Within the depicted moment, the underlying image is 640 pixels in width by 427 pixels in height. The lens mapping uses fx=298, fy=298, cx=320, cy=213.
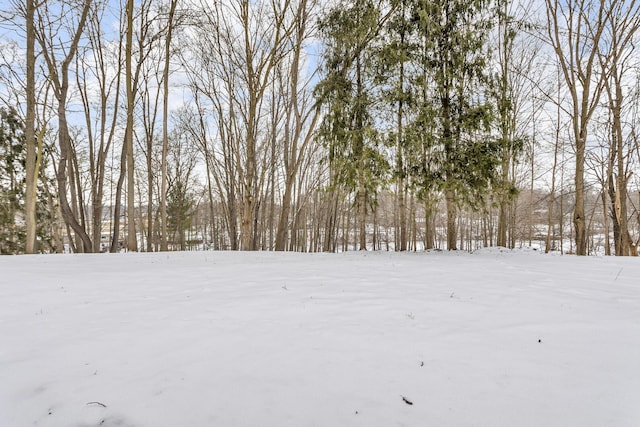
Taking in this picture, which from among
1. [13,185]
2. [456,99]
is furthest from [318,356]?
[13,185]

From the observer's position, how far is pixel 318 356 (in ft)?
5.60

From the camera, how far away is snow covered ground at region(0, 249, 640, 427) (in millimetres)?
1257

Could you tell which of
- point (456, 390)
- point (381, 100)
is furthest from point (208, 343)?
point (381, 100)

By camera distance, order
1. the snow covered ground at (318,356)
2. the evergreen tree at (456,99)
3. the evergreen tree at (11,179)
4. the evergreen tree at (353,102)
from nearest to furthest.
Answer: the snow covered ground at (318,356) < the evergreen tree at (456,99) < the evergreen tree at (353,102) < the evergreen tree at (11,179)

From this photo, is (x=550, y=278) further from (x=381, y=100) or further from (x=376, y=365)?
(x=381, y=100)

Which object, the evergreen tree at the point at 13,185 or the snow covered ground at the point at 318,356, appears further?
the evergreen tree at the point at 13,185

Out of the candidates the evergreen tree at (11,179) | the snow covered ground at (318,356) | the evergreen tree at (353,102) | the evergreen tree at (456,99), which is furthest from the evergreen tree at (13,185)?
the evergreen tree at (456,99)

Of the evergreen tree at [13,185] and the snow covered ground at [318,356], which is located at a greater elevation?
the evergreen tree at [13,185]

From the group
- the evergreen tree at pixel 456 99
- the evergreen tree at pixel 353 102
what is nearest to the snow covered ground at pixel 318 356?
the evergreen tree at pixel 456 99

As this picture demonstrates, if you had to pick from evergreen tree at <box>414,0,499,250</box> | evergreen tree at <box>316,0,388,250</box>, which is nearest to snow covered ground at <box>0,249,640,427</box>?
evergreen tree at <box>414,0,499,250</box>

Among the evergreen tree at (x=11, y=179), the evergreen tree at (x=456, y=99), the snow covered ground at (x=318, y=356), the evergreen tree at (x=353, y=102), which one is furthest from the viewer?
the evergreen tree at (x=11, y=179)

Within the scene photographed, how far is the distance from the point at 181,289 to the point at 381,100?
620cm

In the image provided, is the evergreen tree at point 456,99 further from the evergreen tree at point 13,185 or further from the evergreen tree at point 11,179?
the evergreen tree at point 11,179

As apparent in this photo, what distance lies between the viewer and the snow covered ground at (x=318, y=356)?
4.12 ft
